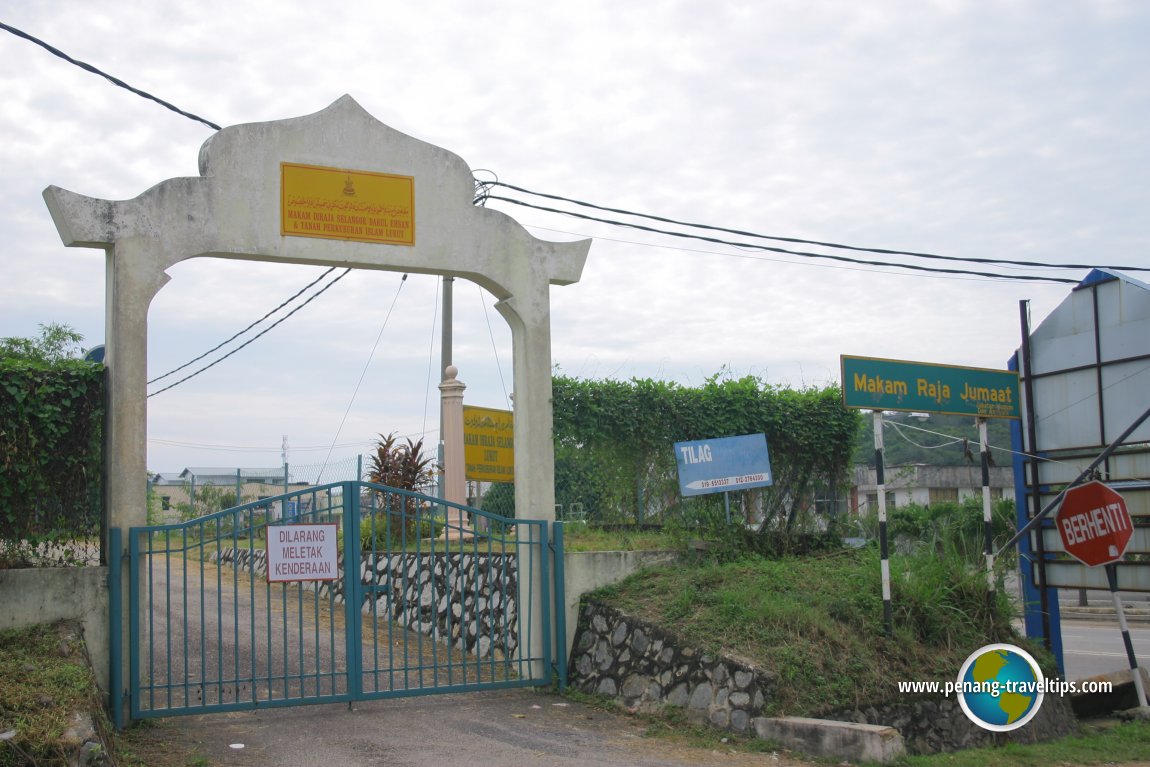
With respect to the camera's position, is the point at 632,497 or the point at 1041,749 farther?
the point at 632,497

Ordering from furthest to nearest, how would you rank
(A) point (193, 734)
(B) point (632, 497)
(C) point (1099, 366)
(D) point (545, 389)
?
(B) point (632, 497)
(C) point (1099, 366)
(D) point (545, 389)
(A) point (193, 734)

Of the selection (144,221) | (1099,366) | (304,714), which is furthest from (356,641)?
(1099,366)

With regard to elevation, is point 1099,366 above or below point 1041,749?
above

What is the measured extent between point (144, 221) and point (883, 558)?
24.7 feet

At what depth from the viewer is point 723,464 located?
13.3 m

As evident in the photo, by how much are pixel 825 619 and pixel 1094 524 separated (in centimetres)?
365

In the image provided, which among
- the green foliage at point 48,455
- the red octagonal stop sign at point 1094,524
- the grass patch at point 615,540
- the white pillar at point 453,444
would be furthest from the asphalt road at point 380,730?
the red octagonal stop sign at point 1094,524

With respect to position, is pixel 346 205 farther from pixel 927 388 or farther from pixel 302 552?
pixel 927 388

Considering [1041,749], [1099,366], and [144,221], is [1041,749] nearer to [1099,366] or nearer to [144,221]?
[1099,366]

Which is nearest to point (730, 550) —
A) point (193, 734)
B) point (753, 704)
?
point (753, 704)

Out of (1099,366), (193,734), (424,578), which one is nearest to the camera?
(193,734)

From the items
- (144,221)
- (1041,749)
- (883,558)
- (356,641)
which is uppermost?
(144,221)

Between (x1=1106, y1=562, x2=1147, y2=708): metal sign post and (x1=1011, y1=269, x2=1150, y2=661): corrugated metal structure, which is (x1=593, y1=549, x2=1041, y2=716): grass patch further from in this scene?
(x1=1011, y1=269, x2=1150, y2=661): corrugated metal structure

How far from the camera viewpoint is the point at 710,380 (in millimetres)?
14148
